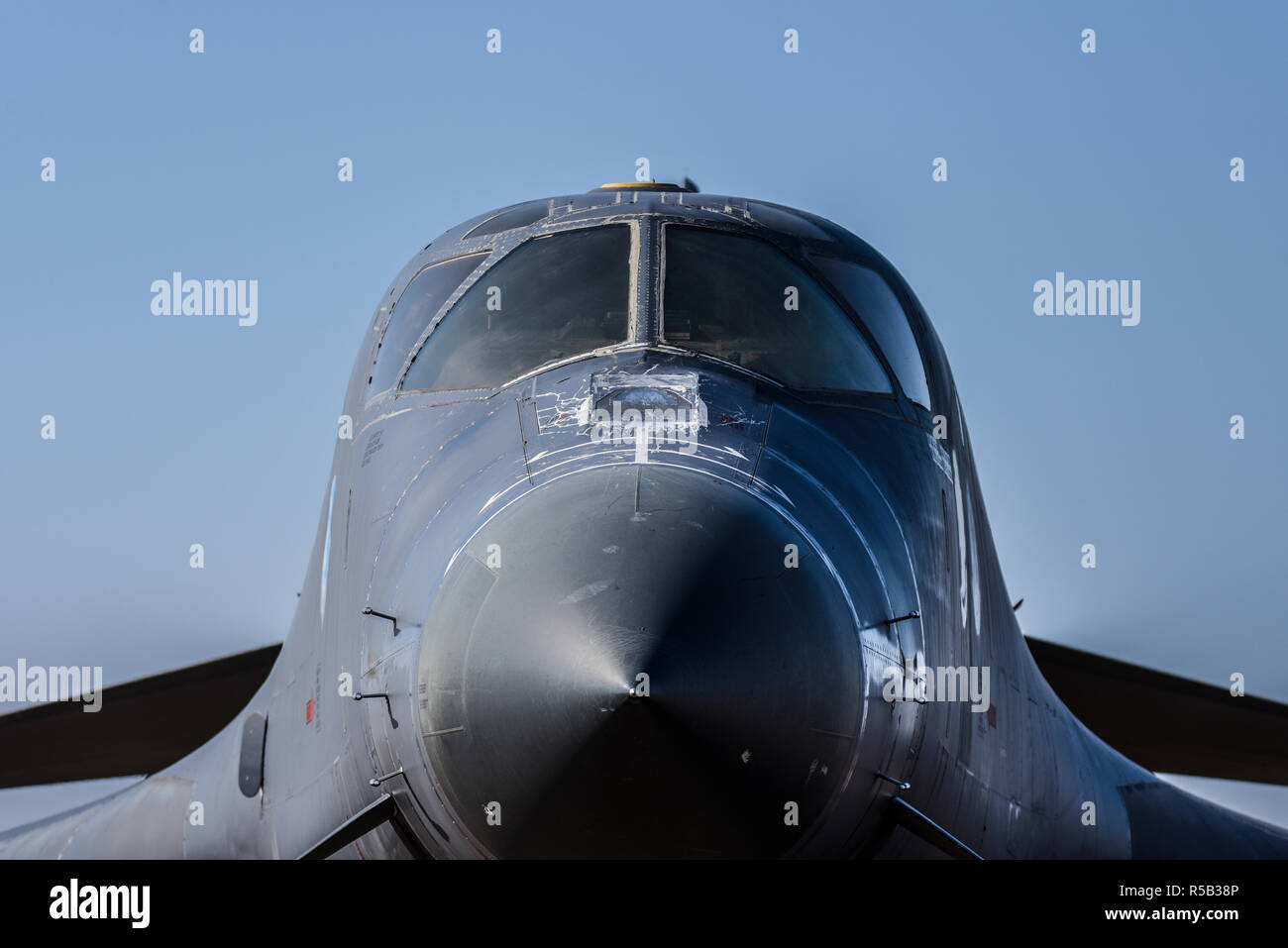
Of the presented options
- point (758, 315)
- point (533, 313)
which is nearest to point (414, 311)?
point (533, 313)

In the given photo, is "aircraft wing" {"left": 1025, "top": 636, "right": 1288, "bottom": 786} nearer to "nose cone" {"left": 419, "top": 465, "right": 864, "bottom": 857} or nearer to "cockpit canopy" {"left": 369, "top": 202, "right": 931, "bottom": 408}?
"cockpit canopy" {"left": 369, "top": 202, "right": 931, "bottom": 408}

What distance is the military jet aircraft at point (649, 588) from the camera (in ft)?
12.7

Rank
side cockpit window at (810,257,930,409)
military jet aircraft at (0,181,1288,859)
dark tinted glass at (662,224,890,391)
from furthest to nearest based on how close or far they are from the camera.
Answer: side cockpit window at (810,257,930,409), dark tinted glass at (662,224,890,391), military jet aircraft at (0,181,1288,859)

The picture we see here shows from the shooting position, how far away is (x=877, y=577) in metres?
4.65

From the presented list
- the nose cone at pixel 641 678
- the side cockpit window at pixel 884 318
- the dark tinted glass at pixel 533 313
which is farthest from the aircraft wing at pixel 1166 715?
the nose cone at pixel 641 678

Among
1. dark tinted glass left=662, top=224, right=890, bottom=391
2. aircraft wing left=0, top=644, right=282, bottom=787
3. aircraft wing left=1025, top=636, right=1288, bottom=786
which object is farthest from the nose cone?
aircraft wing left=1025, top=636, right=1288, bottom=786

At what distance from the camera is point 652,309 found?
5691 millimetres

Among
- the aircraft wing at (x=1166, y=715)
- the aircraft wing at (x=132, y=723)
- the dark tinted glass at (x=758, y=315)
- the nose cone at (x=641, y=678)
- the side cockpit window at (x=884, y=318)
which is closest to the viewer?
the nose cone at (x=641, y=678)

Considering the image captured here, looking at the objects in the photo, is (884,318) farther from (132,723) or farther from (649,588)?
(132,723)

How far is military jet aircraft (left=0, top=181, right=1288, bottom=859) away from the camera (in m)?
3.88

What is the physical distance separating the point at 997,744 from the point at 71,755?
28.0 ft

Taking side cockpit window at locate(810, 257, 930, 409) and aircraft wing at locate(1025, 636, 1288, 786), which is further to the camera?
aircraft wing at locate(1025, 636, 1288, 786)

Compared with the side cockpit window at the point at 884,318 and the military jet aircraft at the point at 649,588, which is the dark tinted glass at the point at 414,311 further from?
the side cockpit window at the point at 884,318
